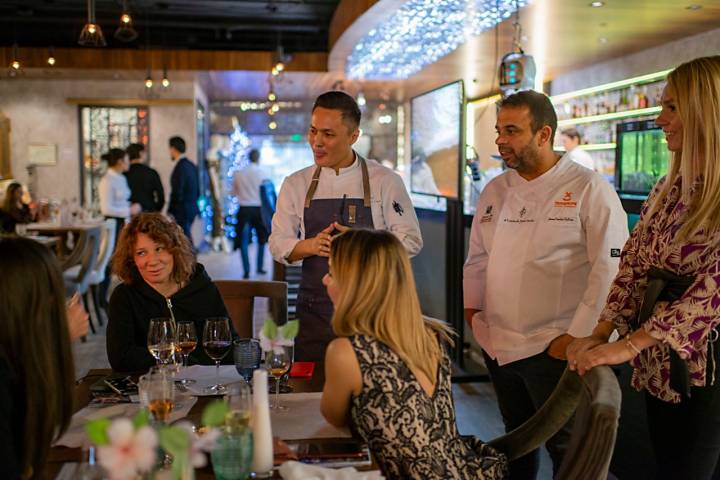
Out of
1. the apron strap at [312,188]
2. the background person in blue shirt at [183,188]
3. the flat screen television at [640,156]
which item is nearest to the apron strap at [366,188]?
the apron strap at [312,188]

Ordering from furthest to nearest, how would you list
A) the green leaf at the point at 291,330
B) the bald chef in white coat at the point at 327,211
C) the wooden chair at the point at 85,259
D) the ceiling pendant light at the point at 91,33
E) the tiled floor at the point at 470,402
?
the wooden chair at the point at 85,259, the ceiling pendant light at the point at 91,33, the tiled floor at the point at 470,402, the bald chef in white coat at the point at 327,211, the green leaf at the point at 291,330

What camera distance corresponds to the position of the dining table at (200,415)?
1698 mm

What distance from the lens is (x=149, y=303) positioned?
3.01m

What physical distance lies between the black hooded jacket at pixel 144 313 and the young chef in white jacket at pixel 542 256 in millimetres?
1051

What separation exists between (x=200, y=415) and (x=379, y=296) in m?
0.59

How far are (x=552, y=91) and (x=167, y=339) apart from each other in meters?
11.7

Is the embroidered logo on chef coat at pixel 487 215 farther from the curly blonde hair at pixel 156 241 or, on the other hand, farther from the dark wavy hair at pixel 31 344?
the dark wavy hair at pixel 31 344

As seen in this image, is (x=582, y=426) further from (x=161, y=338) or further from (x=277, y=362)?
(x=161, y=338)

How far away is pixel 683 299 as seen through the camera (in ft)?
6.50

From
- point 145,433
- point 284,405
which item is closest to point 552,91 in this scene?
point 284,405

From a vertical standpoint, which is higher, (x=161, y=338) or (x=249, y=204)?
(x=249, y=204)

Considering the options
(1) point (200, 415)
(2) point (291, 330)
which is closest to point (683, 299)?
(2) point (291, 330)

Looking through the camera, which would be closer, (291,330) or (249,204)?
(291,330)

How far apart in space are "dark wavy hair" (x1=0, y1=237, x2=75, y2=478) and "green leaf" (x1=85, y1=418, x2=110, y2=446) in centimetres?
54
